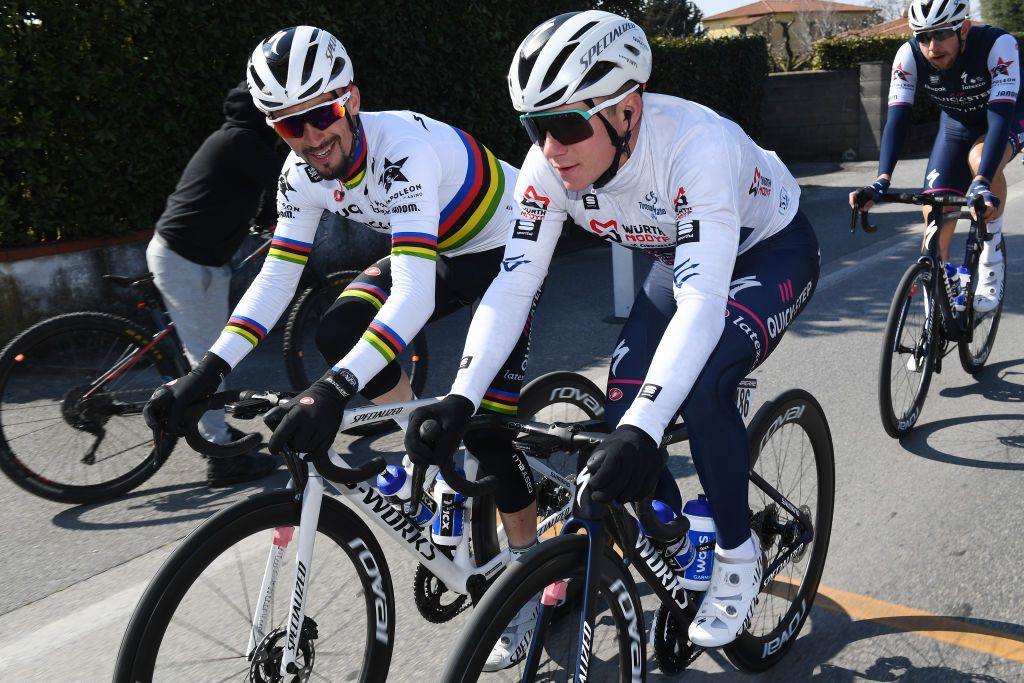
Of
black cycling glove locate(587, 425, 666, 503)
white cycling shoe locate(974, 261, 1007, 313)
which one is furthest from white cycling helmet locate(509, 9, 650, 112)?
white cycling shoe locate(974, 261, 1007, 313)

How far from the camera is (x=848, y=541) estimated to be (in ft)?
13.4

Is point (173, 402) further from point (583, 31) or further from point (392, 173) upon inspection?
point (583, 31)

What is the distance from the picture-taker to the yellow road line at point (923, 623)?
3.26 meters

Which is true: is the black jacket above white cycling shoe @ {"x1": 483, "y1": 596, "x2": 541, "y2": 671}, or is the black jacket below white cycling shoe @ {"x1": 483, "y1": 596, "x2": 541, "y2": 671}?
above

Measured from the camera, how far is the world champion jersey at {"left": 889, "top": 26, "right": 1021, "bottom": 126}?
18.1 feet

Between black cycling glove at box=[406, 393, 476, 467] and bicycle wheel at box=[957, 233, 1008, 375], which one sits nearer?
black cycling glove at box=[406, 393, 476, 467]

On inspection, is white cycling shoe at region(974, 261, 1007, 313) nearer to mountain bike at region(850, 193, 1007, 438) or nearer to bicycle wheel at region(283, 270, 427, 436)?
mountain bike at region(850, 193, 1007, 438)

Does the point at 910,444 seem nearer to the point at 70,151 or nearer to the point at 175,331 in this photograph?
the point at 175,331

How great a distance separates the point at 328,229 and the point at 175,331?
3879 mm

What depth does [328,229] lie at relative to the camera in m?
8.95

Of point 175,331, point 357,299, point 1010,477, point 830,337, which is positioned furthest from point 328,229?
point 1010,477

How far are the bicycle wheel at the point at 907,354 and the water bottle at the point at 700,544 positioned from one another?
251 cm

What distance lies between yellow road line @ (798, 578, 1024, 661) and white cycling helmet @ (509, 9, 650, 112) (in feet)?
5.94

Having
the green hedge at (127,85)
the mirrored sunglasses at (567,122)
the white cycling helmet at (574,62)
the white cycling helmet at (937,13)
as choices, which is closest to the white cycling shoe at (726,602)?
the mirrored sunglasses at (567,122)
